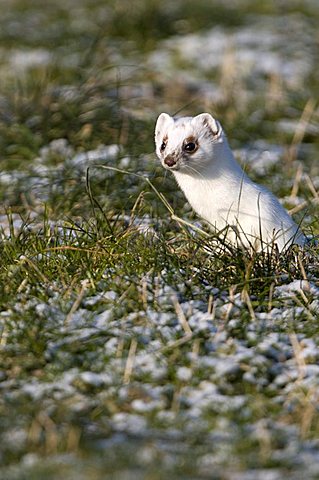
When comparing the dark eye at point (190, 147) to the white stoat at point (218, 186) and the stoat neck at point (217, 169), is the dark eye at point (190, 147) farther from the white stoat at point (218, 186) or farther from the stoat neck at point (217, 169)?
the stoat neck at point (217, 169)

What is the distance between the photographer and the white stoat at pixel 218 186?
476cm

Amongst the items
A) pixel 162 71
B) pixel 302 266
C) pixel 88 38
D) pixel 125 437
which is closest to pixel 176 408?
pixel 125 437

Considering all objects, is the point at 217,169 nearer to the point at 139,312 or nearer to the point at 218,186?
the point at 218,186

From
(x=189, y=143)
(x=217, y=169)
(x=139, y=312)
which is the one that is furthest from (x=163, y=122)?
(x=139, y=312)

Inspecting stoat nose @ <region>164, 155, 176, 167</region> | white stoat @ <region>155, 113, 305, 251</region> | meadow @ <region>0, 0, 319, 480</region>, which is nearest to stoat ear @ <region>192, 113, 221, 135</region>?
white stoat @ <region>155, 113, 305, 251</region>

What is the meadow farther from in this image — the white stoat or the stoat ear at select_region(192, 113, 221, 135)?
the stoat ear at select_region(192, 113, 221, 135)

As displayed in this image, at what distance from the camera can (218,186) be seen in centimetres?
483

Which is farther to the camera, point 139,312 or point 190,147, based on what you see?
point 190,147

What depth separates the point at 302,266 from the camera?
14.4ft

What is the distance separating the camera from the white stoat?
15.6 ft

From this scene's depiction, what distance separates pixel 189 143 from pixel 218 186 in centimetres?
29

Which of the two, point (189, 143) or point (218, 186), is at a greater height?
point (189, 143)

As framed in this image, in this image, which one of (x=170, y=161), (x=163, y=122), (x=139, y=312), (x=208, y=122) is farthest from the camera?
(x=163, y=122)

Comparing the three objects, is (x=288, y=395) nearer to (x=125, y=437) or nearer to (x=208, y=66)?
(x=125, y=437)
